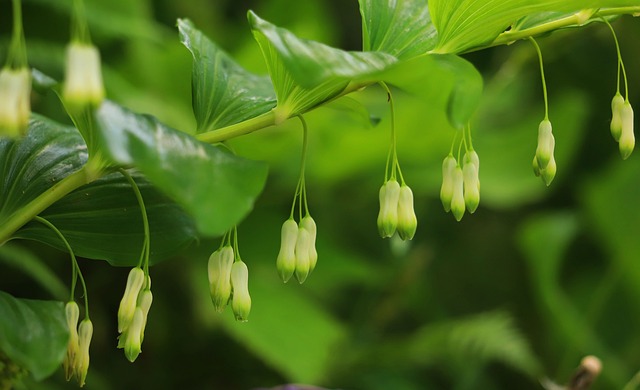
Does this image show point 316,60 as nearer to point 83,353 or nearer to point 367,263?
→ point 83,353

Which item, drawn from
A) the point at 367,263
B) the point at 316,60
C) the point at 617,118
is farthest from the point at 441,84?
the point at 367,263

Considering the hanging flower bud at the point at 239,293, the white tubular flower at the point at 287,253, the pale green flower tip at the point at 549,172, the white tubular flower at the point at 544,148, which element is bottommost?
the hanging flower bud at the point at 239,293

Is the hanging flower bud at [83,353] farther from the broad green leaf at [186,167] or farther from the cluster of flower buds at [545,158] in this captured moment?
the cluster of flower buds at [545,158]

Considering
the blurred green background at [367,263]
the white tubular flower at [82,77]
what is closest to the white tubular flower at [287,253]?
the white tubular flower at [82,77]

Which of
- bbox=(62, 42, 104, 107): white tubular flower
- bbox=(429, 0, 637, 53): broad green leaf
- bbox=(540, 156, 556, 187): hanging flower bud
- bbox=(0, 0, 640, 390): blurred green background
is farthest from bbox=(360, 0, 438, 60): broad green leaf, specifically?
bbox=(0, 0, 640, 390): blurred green background

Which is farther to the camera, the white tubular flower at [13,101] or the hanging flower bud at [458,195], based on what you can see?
the hanging flower bud at [458,195]

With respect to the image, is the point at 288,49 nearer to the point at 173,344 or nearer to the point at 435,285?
the point at 173,344
